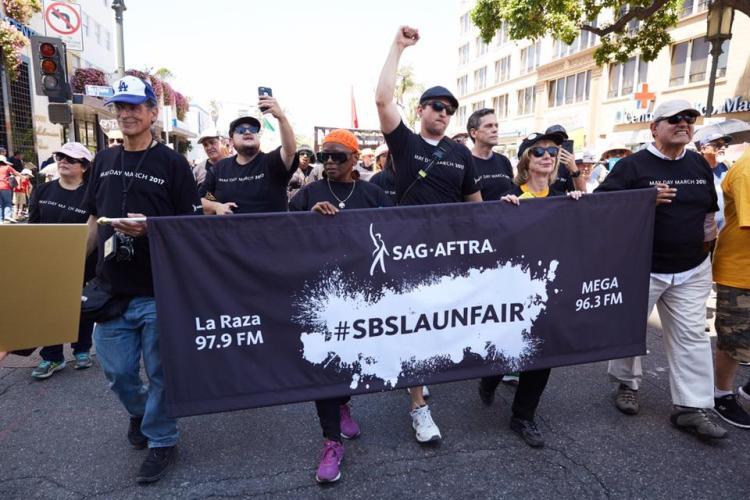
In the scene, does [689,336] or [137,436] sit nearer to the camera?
[137,436]

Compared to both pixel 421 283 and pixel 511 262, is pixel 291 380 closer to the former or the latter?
pixel 421 283

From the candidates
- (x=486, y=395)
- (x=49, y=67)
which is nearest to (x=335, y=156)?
(x=486, y=395)

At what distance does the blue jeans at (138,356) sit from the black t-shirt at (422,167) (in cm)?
174

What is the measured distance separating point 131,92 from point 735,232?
12.7 ft

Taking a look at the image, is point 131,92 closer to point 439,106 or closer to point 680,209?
point 439,106

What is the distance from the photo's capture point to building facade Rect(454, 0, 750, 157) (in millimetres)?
20375

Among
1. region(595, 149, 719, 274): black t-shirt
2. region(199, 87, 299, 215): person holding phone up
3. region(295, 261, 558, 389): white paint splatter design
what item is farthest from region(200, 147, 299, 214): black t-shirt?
region(595, 149, 719, 274): black t-shirt

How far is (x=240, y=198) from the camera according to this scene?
4.06 m

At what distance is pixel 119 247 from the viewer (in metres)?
2.77

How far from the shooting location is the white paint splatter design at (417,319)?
2.87 m

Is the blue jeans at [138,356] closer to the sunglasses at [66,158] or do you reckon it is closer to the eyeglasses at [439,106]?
the sunglasses at [66,158]

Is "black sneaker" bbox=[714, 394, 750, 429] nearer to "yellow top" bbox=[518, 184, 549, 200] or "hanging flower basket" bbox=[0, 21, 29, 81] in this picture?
"yellow top" bbox=[518, 184, 549, 200]

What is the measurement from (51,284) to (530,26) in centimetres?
1133

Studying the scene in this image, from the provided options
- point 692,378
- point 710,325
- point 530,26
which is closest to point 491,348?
point 692,378
